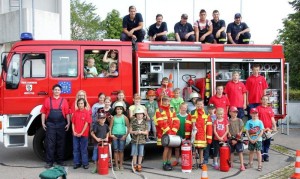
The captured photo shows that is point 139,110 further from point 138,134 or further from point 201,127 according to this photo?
point 201,127

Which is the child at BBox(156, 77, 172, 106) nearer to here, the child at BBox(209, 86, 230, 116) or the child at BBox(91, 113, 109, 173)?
the child at BBox(209, 86, 230, 116)

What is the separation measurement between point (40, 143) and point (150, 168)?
8.29 feet

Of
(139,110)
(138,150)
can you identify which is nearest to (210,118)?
(139,110)

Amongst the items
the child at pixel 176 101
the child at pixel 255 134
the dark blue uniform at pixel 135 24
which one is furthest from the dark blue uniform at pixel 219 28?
the child at pixel 255 134

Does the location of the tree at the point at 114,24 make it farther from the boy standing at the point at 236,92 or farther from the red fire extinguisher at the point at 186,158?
the red fire extinguisher at the point at 186,158

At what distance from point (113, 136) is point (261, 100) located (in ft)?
11.7

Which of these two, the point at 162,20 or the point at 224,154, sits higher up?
the point at 162,20

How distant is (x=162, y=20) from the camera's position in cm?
1044

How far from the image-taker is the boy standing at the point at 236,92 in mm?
9492

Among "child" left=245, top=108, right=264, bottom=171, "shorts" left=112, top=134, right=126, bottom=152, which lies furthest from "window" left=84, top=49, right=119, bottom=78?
"child" left=245, top=108, right=264, bottom=171

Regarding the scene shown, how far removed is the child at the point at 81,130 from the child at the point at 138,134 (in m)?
0.93

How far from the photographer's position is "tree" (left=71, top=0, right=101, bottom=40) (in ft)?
166

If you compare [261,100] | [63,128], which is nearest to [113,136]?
[63,128]

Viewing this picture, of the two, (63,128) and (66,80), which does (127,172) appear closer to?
(63,128)
